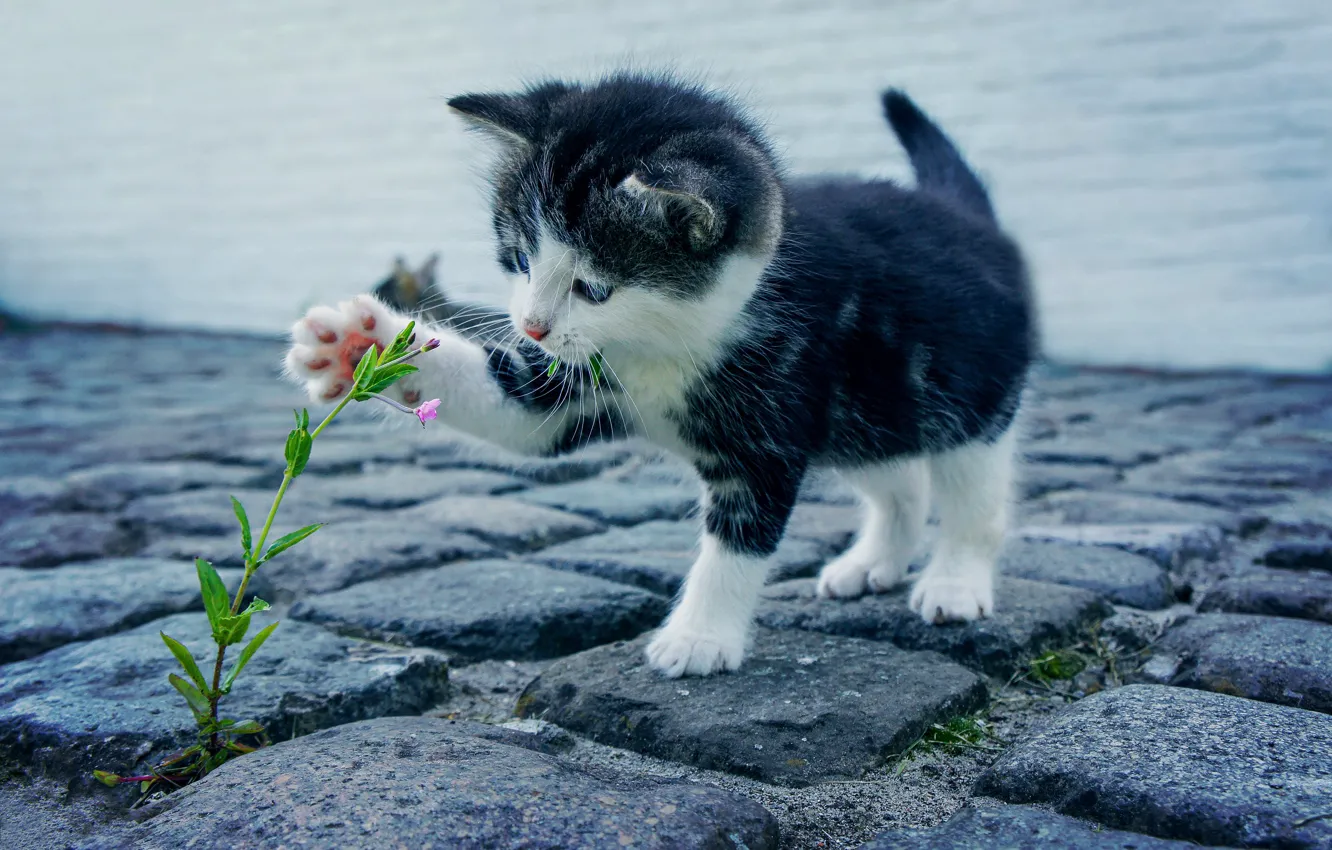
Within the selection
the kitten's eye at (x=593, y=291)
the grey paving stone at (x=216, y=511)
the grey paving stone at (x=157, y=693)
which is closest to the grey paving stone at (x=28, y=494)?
the grey paving stone at (x=216, y=511)

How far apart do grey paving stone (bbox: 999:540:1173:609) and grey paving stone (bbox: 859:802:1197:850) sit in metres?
1.04

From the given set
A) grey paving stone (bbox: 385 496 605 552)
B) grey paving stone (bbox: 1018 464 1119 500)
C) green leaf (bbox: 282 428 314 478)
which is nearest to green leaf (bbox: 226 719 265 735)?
green leaf (bbox: 282 428 314 478)

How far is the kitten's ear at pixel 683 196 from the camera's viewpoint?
156cm

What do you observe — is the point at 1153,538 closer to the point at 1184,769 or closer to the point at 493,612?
the point at 1184,769

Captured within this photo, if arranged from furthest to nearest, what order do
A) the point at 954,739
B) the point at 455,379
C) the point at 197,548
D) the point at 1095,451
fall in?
the point at 1095,451 < the point at 197,548 < the point at 455,379 < the point at 954,739

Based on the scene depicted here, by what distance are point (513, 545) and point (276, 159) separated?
21.9 ft

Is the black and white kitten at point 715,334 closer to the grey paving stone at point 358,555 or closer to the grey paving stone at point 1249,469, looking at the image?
the grey paving stone at point 358,555

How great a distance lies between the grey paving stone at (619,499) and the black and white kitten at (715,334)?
2.79ft

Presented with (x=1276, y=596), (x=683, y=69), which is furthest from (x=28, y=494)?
(x=683, y=69)

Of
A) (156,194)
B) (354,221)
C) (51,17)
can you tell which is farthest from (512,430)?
(51,17)

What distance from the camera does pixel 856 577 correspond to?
2.22m

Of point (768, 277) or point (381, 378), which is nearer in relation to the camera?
point (381, 378)

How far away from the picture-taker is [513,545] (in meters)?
2.58

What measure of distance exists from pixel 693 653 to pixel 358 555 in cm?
95
